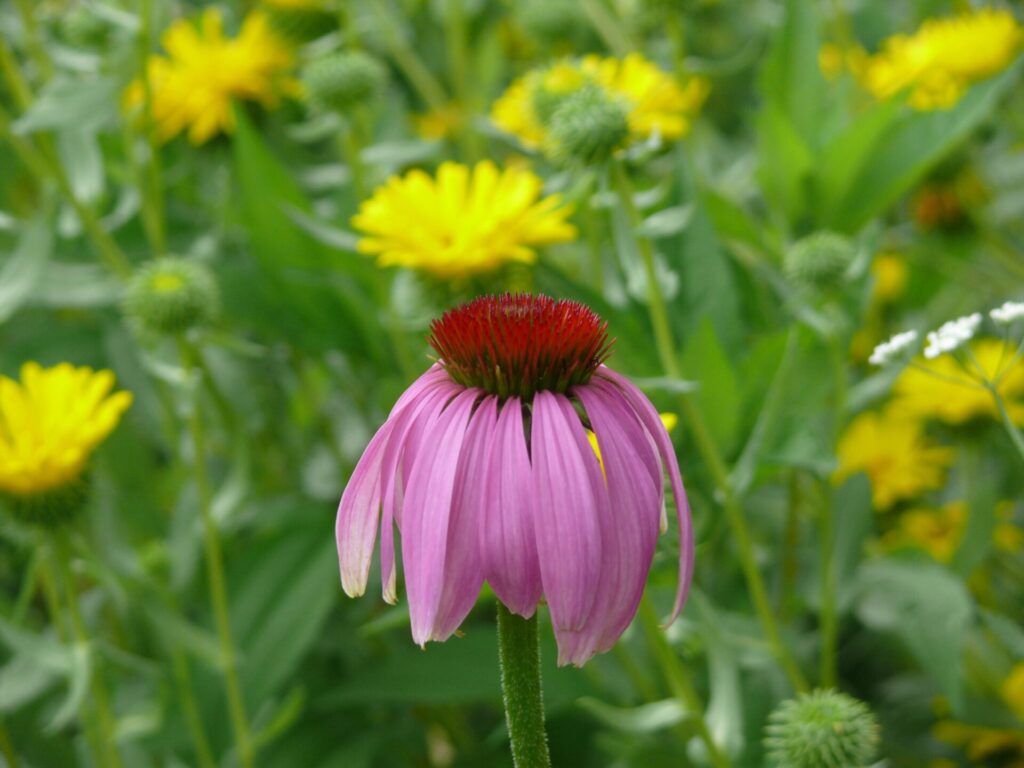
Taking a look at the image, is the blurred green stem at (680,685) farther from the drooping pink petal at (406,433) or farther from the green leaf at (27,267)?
the green leaf at (27,267)

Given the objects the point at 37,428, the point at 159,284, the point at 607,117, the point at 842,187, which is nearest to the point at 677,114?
the point at 842,187

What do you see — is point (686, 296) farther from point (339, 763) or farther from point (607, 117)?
point (339, 763)

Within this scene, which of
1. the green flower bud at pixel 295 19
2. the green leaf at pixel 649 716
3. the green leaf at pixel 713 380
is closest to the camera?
the green leaf at pixel 649 716

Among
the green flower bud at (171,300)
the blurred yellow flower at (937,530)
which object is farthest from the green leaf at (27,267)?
the blurred yellow flower at (937,530)

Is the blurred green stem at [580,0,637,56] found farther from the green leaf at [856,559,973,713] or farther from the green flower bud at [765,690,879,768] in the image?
the green flower bud at [765,690,879,768]

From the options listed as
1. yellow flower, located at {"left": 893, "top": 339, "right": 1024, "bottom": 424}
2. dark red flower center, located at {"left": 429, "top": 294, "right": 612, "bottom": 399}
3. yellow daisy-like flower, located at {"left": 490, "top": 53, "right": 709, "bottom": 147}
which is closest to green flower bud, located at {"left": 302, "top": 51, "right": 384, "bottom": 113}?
yellow daisy-like flower, located at {"left": 490, "top": 53, "right": 709, "bottom": 147}

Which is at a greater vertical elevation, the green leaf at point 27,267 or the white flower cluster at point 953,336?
the green leaf at point 27,267
